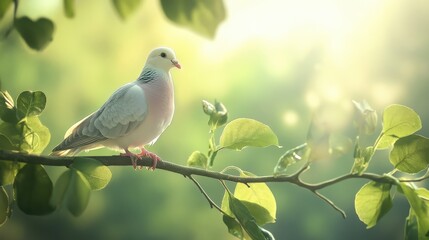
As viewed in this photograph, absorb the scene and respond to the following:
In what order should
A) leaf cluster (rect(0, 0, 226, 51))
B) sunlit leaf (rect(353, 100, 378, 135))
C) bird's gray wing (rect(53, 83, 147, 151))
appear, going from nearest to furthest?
leaf cluster (rect(0, 0, 226, 51)), sunlit leaf (rect(353, 100, 378, 135)), bird's gray wing (rect(53, 83, 147, 151))

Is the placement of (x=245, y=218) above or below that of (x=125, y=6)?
below

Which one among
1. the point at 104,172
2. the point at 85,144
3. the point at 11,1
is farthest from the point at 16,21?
the point at 85,144

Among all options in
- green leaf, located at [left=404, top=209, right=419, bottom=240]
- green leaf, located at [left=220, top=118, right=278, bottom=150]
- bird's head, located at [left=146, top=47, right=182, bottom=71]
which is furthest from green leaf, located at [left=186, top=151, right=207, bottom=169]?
bird's head, located at [left=146, top=47, right=182, bottom=71]

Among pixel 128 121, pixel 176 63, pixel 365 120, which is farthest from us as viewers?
pixel 176 63

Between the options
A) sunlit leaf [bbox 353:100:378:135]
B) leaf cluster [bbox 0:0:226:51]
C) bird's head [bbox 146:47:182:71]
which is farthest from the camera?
bird's head [bbox 146:47:182:71]

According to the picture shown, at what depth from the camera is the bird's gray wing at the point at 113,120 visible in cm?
53

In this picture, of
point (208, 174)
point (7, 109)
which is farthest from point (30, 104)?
point (208, 174)

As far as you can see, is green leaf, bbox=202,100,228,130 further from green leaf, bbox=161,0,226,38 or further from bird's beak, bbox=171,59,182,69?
bird's beak, bbox=171,59,182,69

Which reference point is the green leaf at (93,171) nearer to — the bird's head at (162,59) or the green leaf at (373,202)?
the green leaf at (373,202)

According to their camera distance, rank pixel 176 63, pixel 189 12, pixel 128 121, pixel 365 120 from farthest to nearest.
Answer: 1. pixel 176 63
2. pixel 128 121
3. pixel 365 120
4. pixel 189 12

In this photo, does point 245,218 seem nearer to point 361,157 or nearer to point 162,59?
point 361,157

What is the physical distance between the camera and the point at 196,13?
0.19m

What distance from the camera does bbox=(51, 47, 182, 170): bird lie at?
0.54m

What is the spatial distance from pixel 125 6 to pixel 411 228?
0.69 ft
